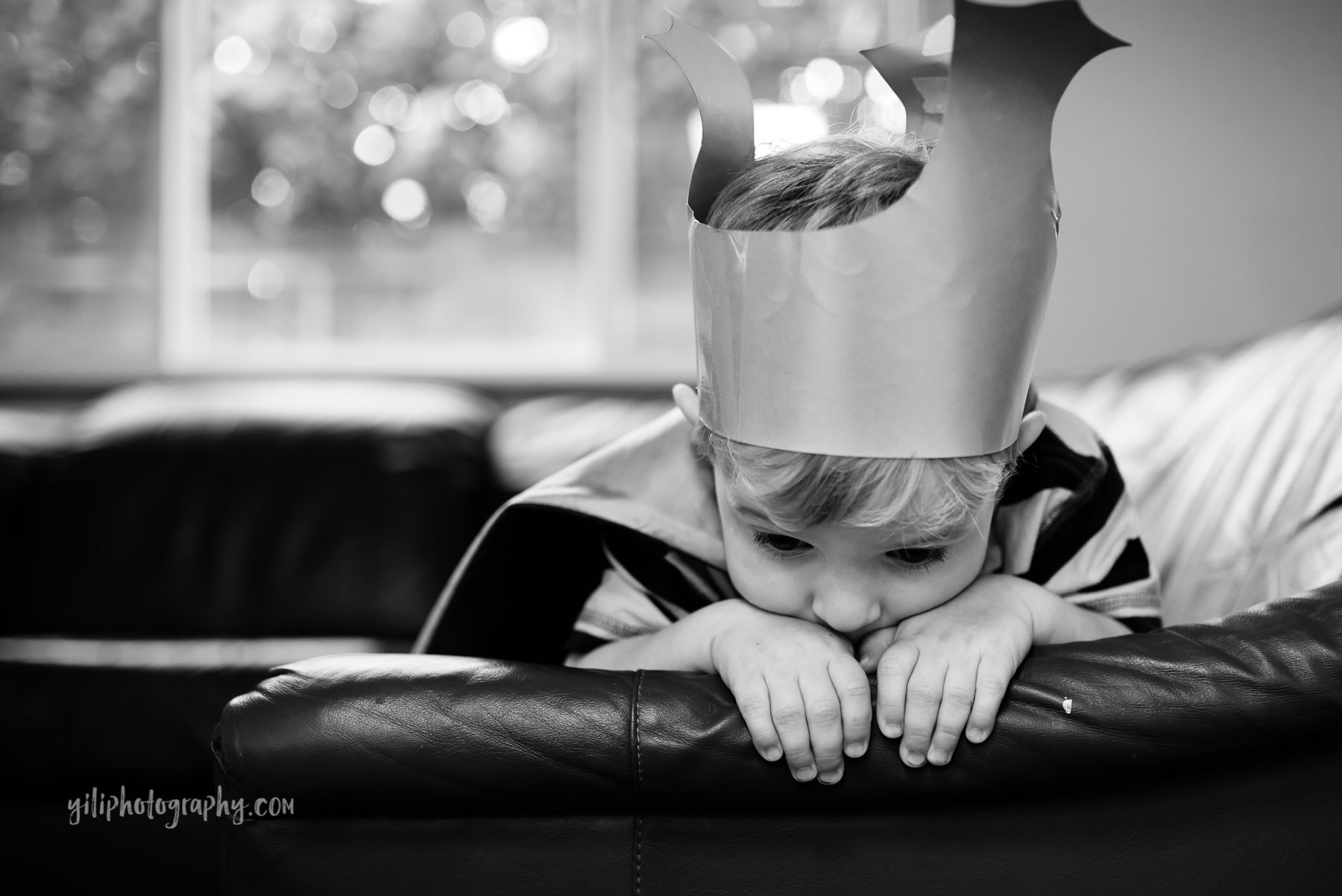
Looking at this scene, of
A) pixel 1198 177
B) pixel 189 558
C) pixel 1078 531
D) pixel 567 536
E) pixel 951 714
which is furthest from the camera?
pixel 1198 177

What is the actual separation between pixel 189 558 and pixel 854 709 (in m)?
1.46

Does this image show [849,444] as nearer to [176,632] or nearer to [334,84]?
[176,632]

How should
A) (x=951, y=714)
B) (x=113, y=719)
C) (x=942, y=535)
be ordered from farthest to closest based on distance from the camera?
1. (x=113, y=719)
2. (x=942, y=535)
3. (x=951, y=714)

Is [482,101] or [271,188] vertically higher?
[482,101]

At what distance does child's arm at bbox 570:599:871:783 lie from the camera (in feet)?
2.32

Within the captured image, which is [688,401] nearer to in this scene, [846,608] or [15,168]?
[846,608]

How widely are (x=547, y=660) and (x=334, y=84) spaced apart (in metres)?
2.12

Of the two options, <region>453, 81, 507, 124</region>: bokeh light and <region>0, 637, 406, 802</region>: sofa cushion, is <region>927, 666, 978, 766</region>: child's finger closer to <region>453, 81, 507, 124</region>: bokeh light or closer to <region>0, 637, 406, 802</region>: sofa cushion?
<region>0, 637, 406, 802</region>: sofa cushion

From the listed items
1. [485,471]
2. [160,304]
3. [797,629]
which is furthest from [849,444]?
[160,304]

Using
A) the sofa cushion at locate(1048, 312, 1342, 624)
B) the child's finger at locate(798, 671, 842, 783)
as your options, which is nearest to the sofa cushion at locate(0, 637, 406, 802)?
the child's finger at locate(798, 671, 842, 783)

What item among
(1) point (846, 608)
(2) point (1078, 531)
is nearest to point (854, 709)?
(1) point (846, 608)

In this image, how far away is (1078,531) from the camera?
41.3 inches

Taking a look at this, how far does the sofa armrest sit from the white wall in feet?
6.33

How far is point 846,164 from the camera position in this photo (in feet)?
2.79
